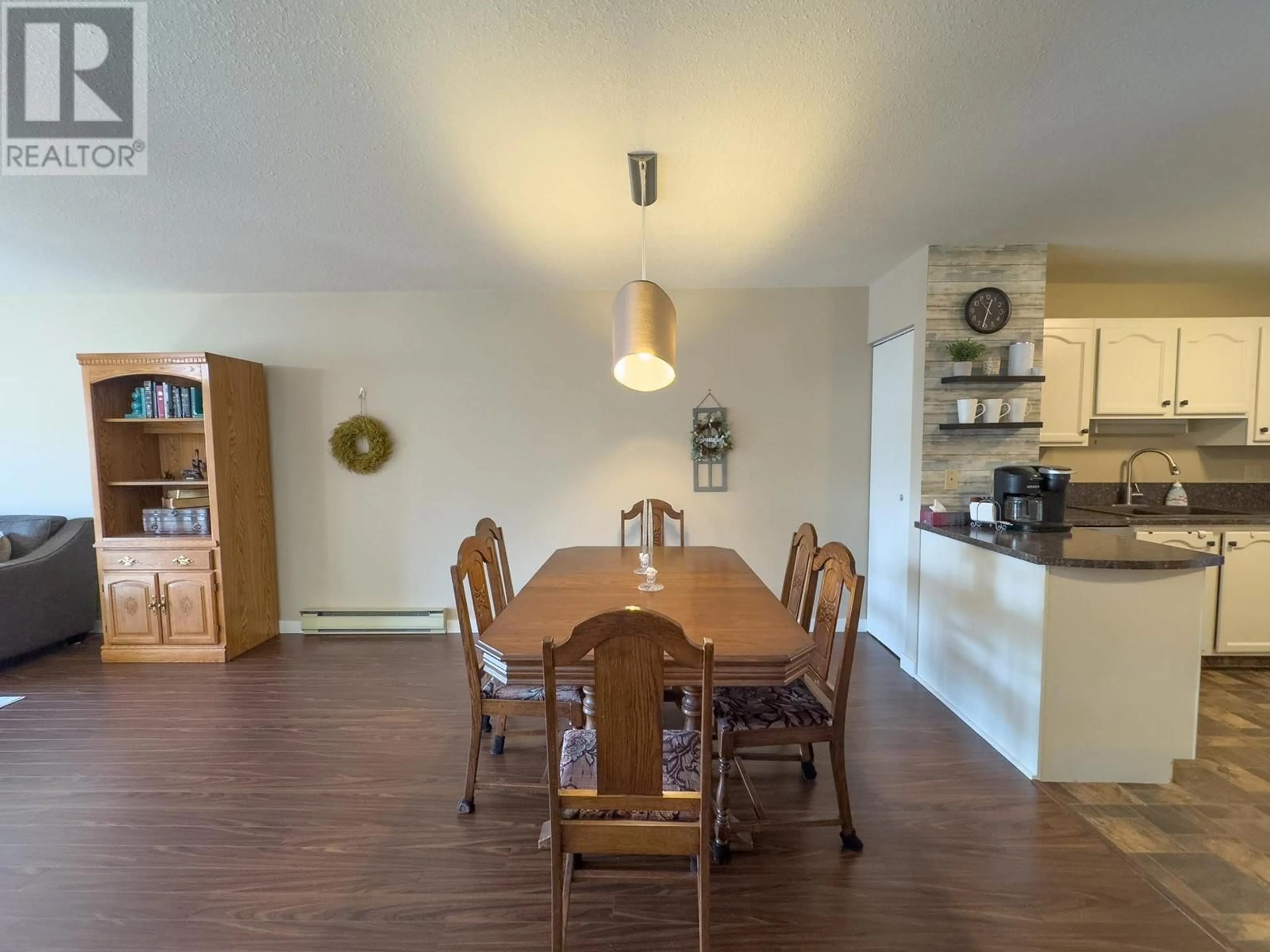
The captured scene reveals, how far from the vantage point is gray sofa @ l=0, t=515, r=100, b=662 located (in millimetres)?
3113

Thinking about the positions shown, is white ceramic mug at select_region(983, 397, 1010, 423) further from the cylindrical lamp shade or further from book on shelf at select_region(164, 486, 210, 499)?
book on shelf at select_region(164, 486, 210, 499)

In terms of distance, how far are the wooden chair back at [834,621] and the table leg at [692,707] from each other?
39 centimetres

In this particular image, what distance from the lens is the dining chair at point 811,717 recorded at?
1.63 m

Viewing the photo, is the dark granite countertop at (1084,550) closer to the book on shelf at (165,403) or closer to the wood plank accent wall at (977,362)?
the wood plank accent wall at (977,362)

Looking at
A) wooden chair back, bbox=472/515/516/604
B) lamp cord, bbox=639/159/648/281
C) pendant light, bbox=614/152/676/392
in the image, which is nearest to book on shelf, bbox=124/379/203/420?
wooden chair back, bbox=472/515/516/604

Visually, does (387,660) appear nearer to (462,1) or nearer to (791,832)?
(791,832)

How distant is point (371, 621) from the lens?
12.1 feet

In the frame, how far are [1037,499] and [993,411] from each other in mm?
531

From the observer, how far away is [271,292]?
3.61 metres

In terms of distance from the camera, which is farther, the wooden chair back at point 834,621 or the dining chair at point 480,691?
the dining chair at point 480,691

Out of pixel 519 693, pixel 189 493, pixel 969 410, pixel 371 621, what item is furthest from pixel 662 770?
pixel 189 493

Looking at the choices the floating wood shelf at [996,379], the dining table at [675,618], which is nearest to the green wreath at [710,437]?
the dining table at [675,618]

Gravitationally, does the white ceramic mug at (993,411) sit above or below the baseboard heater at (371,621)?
above

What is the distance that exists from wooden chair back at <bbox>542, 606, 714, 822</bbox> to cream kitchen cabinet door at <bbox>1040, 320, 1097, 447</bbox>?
3.15 metres
